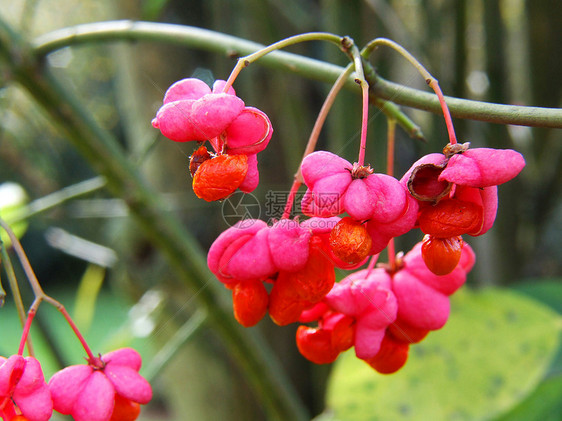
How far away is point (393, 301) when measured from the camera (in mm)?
458

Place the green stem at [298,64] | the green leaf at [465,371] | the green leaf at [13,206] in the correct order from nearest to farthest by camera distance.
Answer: the green stem at [298,64] → the green leaf at [465,371] → the green leaf at [13,206]

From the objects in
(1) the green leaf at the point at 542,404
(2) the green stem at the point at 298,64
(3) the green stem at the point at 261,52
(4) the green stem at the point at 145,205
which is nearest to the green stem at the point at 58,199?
(4) the green stem at the point at 145,205

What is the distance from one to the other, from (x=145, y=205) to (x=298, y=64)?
15.1 inches

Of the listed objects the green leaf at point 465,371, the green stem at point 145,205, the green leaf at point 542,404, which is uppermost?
the green stem at point 145,205

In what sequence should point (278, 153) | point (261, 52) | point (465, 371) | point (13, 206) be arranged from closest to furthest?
point (261, 52) → point (465, 371) → point (13, 206) → point (278, 153)

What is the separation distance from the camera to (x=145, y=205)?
77 cm

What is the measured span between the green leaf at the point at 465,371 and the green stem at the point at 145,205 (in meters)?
0.15

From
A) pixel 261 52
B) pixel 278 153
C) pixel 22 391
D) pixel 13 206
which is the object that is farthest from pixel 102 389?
pixel 278 153

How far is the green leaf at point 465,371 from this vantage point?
686 millimetres

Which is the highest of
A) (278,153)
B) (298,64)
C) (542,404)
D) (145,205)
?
(298,64)

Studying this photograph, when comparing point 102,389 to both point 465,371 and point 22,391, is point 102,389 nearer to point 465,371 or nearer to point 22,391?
point 22,391

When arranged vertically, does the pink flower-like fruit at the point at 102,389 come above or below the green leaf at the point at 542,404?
above

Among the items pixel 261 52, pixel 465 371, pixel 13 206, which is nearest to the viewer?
pixel 261 52

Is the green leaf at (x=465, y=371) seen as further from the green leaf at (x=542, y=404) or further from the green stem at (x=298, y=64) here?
the green stem at (x=298, y=64)
